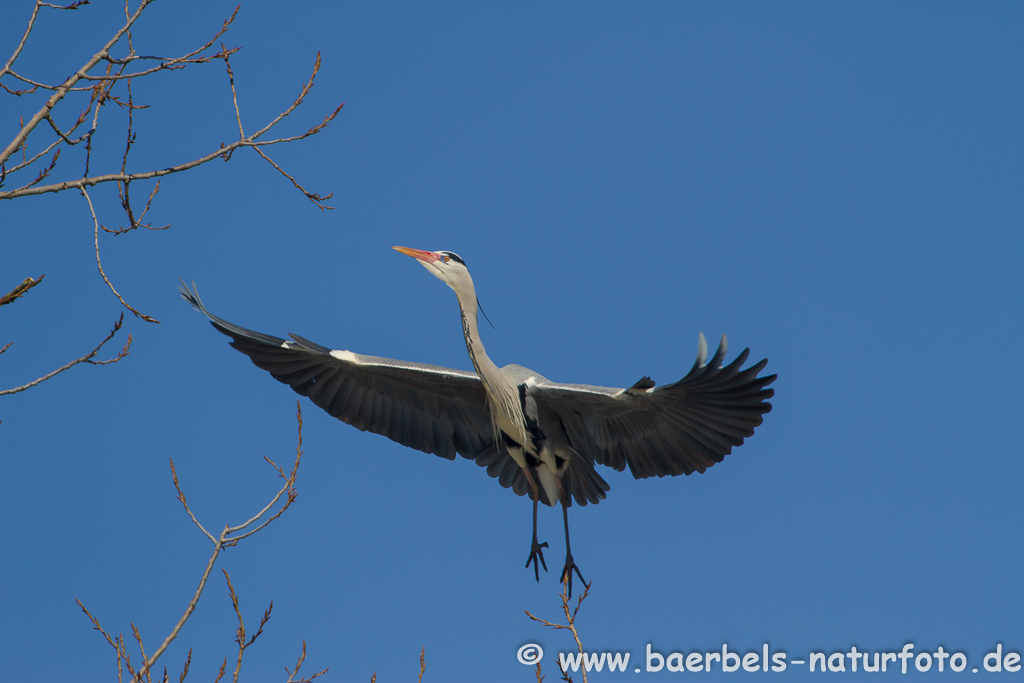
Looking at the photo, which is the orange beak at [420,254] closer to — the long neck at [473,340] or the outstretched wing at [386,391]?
the long neck at [473,340]

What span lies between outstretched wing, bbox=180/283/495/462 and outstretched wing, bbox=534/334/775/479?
648 mm

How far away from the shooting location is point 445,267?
6.23 m

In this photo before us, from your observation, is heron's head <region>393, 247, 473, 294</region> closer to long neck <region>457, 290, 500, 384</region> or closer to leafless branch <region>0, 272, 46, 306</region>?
long neck <region>457, 290, 500, 384</region>

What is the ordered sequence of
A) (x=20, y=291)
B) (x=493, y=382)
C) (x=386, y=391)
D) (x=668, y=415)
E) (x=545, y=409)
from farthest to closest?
(x=386, y=391), (x=545, y=409), (x=493, y=382), (x=668, y=415), (x=20, y=291)

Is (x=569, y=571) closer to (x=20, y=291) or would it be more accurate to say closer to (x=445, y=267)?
(x=445, y=267)

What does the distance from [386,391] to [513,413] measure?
97 cm

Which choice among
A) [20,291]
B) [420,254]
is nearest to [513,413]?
[420,254]

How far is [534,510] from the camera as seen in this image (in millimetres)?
6500

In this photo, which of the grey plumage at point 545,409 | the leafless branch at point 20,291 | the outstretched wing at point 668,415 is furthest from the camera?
the grey plumage at point 545,409

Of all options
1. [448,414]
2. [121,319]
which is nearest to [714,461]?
[448,414]

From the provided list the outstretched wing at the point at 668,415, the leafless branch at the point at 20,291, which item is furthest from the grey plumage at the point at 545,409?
Result: the leafless branch at the point at 20,291

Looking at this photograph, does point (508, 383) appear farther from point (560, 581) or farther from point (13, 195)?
point (13, 195)

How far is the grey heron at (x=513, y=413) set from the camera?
18.9ft

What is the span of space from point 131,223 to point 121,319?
15.5 inches
